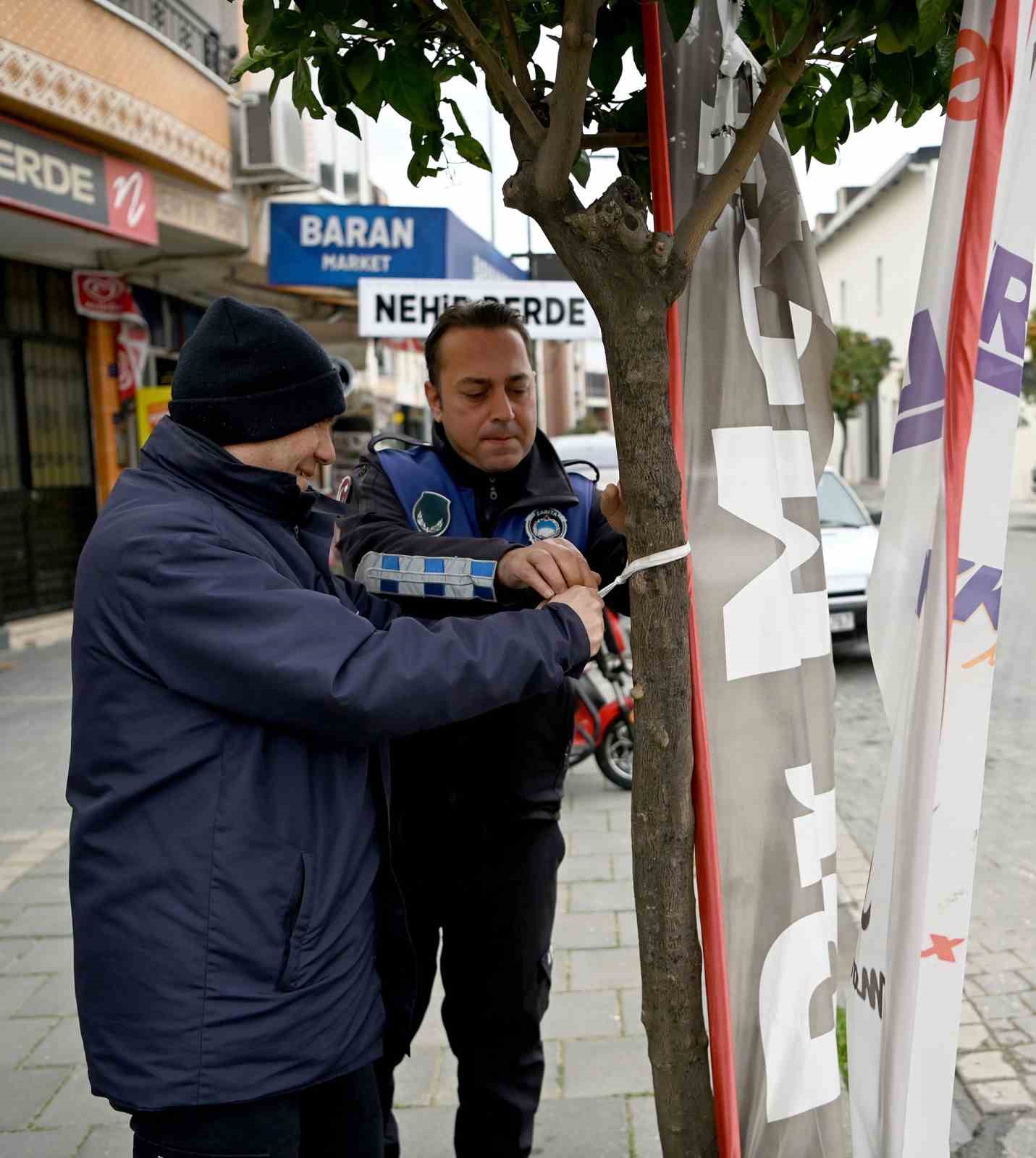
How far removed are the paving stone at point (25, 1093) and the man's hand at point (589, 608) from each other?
2.39 meters

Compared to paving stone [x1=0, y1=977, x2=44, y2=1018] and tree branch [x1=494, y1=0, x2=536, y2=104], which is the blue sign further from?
tree branch [x1=494, y1=0, x2=536, y2=104]

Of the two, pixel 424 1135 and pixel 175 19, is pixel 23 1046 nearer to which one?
pixel 424 1135

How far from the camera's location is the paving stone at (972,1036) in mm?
3668

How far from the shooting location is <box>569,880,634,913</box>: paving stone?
4.96 m

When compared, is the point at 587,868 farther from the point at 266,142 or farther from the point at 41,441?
the point at 266,142

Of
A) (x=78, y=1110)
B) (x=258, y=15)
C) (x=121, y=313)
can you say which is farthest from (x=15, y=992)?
(x=121, y=313)

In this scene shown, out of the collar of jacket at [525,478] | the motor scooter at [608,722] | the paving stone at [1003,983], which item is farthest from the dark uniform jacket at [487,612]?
the motor scooter at [608,722]

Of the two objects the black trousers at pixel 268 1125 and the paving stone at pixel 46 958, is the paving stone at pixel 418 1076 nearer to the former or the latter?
the paving stone at pixel 46 958

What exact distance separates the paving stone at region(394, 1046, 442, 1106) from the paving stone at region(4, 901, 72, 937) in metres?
1.66

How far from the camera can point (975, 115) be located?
1909mm

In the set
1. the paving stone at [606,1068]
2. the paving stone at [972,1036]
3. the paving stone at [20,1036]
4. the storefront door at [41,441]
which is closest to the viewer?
the paving stone at [606,1068]

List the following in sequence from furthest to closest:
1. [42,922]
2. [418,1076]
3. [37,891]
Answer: [37,891]
[42,922]
[418,1076]

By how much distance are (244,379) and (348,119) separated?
2.28 ft

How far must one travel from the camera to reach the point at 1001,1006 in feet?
12.9
